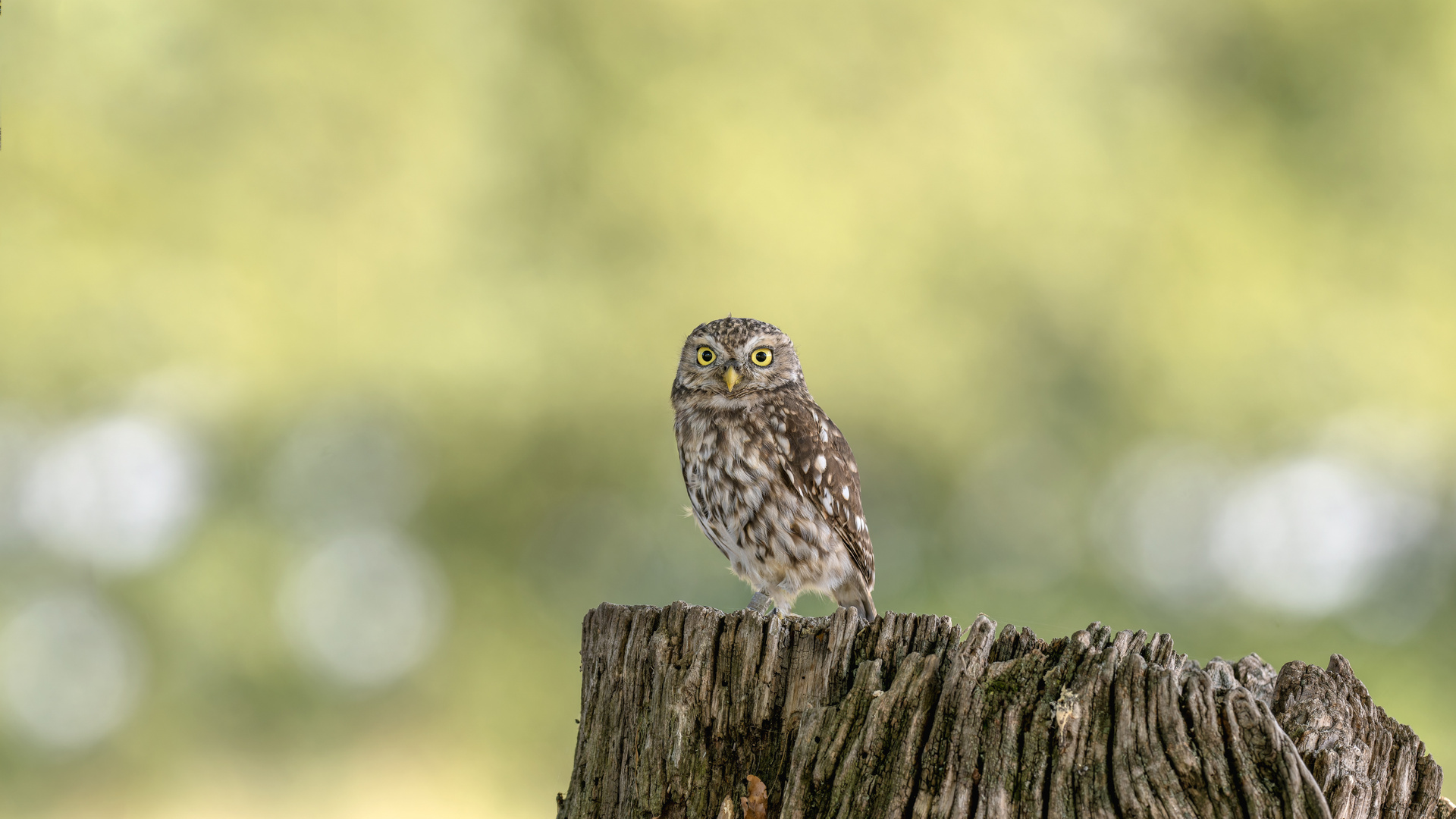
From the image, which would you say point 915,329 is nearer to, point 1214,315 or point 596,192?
point 1214,315

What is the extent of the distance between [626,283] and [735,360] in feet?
21.8

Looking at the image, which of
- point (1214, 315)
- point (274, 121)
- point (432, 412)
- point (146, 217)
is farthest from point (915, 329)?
point (146, 217)

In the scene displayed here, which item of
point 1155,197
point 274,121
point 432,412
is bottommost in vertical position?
point 432,412

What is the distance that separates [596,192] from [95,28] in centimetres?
496

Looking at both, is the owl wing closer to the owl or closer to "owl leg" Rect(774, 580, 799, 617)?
the owl

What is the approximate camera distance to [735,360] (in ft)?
15.4

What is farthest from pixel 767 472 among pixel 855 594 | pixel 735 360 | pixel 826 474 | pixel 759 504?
pixel 855 594

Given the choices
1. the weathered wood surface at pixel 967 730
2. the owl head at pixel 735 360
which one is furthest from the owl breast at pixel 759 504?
the weathered wood surface at pixel 967 730

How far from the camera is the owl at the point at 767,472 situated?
4.56 metres

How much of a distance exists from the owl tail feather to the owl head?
87 cm

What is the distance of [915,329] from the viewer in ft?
34.1

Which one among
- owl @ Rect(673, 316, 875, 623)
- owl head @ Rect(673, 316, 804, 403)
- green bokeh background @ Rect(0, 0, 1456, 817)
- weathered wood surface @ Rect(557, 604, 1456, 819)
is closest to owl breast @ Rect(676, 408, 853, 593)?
owl @ Rect(673, 316, 875, 623)

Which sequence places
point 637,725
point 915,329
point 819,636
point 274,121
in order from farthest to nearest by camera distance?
point 274,121 → point 915,329 → point 637,725 → point 819,636

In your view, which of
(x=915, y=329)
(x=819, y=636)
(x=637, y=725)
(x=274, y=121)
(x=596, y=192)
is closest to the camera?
(x=819, y=636)
